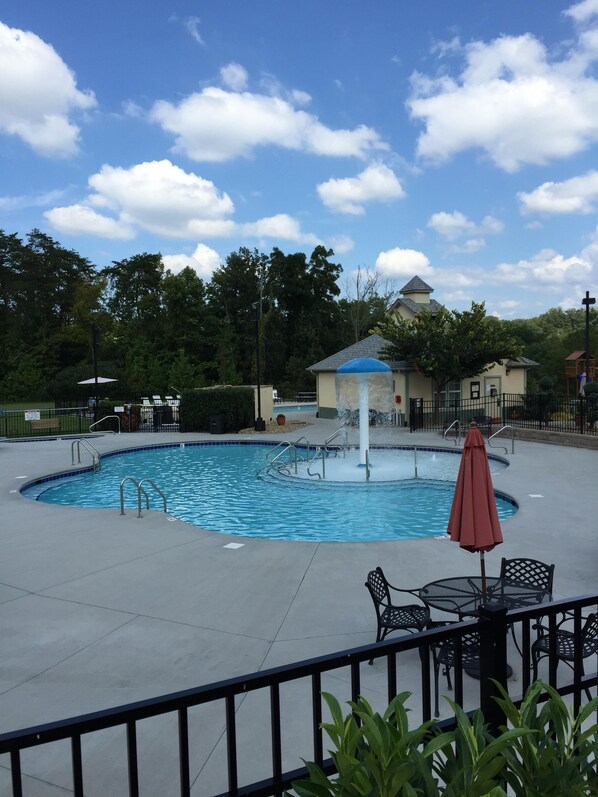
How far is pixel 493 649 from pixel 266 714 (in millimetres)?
2729

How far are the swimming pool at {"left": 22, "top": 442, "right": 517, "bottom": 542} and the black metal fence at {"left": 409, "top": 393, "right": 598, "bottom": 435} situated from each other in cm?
499

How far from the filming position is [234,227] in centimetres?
5384

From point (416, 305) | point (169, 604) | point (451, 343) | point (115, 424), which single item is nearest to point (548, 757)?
point (169, 604)

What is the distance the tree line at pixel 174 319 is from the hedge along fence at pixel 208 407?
687 inches

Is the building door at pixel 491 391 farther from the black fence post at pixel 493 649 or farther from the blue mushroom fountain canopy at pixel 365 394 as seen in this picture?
the black fence post at pixel 493 649

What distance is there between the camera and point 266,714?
5008 millimetres

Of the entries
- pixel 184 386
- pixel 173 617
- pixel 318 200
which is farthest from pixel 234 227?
pixel 173 617

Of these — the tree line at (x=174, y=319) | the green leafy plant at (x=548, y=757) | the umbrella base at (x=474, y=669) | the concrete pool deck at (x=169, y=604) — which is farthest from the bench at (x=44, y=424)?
the green leafy plant at (x=548, y=757)

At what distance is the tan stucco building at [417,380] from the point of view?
29.5m

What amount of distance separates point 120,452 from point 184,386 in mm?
19383

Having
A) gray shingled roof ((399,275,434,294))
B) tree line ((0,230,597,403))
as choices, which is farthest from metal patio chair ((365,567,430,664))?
tree line ((0,230,597,403))

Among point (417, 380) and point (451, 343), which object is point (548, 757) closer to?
point (451, 343)

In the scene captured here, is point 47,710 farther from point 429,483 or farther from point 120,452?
point 120,452

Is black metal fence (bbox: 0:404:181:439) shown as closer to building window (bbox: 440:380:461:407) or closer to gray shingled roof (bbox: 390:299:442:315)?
building window (bbox: 440:380:461:407)
